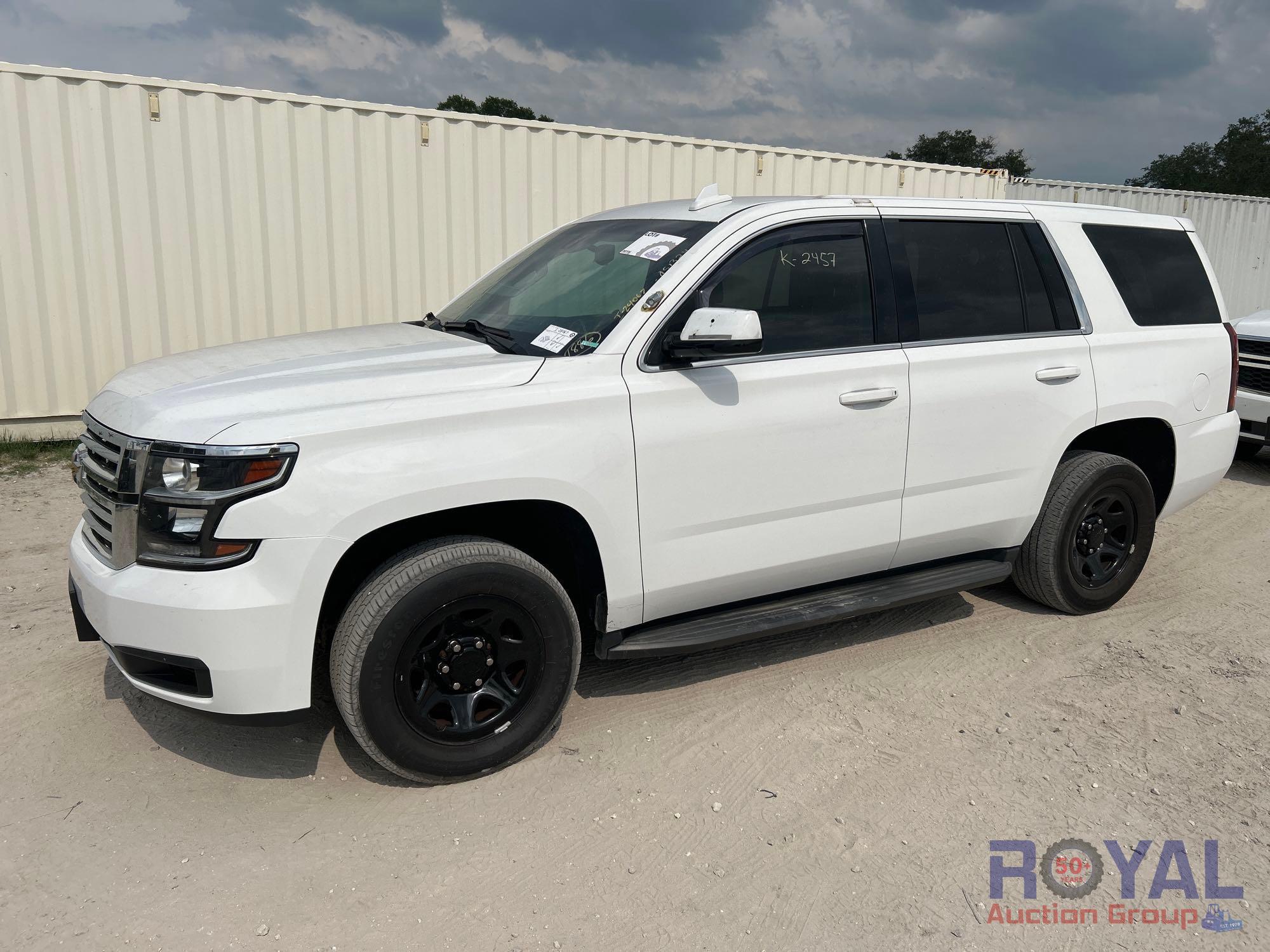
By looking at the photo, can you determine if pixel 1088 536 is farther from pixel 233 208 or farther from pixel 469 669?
pixel 233 208

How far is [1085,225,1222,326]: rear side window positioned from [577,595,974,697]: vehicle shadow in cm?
172

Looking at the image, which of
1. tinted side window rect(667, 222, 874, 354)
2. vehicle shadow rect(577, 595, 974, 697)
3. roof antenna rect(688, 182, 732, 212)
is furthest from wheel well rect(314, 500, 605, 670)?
roof antenna rect(688, 182, 732, 212)

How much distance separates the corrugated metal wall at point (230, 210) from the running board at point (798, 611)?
244 inches

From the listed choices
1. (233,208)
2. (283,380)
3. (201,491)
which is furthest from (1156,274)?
(233,208)

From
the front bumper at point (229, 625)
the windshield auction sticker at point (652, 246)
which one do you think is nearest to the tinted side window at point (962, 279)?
the windshield auction sticker at point (652, 246)

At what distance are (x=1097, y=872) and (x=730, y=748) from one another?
124 centimetres

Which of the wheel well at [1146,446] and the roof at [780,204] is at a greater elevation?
the roof at [780,204]

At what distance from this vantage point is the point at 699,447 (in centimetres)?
337

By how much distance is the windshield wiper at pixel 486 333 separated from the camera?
352 centimetres

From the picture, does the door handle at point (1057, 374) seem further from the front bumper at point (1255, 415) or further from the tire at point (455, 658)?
the front bumper at point (1255, 415)

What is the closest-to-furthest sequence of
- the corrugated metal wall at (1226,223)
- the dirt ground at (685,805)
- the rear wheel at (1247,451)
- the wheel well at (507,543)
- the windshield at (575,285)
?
the dirt ground at (685,805), the wheel well at (507,543), the windshield at (575,285), the rear wheel at (1247,451), the corrugated metal wall at (1226,223)

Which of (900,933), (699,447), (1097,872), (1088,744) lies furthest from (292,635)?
(1088,744)

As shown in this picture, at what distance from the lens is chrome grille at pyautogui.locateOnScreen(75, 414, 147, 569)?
2.87 metres

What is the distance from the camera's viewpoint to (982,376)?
157 inches
